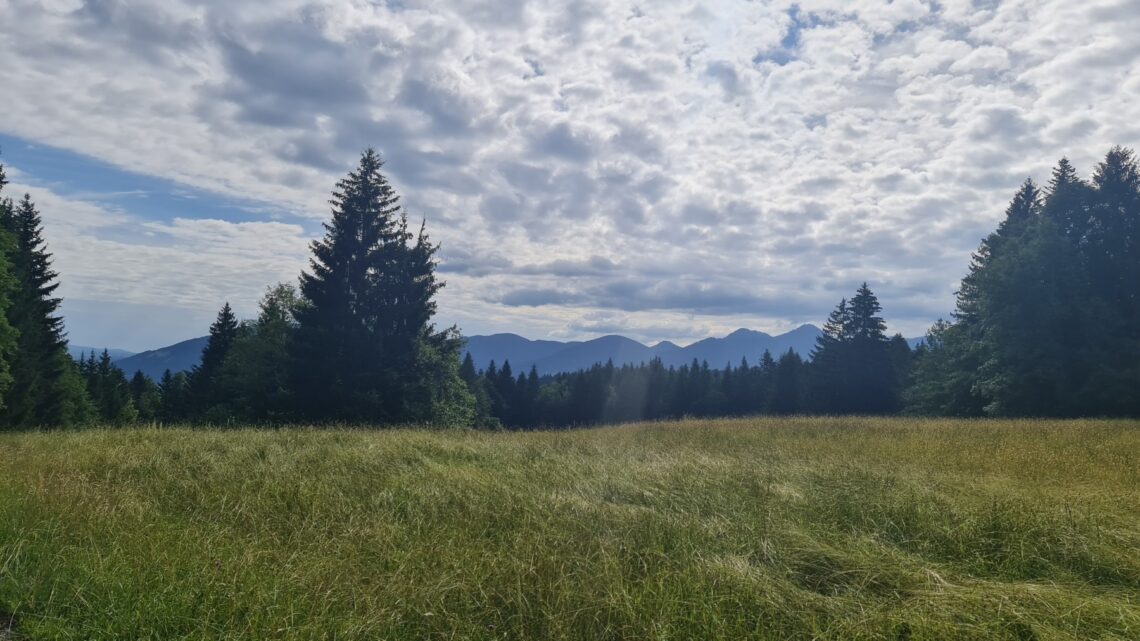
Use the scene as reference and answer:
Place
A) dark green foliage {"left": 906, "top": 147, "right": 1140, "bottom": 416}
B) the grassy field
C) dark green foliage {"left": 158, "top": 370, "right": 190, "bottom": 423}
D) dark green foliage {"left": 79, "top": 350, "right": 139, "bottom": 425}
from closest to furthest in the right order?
the grassy field
dark green foliage {"left": 906, "top": 147, "right": 1140, "bottom": 416}
dark green foliage {"left": 158, "top": 370, "right": 190, "bottom": 423}
dark green foliage {"left": 79, "top": 350, "right": 139, "bottom": 425}

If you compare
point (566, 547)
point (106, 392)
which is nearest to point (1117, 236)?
point (566, 547)

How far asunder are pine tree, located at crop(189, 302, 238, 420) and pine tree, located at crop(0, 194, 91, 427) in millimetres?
9672

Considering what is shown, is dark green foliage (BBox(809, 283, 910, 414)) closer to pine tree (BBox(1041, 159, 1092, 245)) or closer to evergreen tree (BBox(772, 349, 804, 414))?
evergreen tree (BBox(772, 349, 804, 414))

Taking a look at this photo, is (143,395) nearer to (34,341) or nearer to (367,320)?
(34,341)

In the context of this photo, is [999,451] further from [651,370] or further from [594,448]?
[651,370]

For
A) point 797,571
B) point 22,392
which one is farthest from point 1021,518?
point 22,392

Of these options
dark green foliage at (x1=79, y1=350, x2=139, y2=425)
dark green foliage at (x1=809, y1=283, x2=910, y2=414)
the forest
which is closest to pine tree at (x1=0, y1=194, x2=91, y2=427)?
the forest

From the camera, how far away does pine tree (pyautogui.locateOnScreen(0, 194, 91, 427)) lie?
103ft

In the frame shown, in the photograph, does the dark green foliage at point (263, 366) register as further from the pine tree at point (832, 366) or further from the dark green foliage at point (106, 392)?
the pine tree at point (832, 366)

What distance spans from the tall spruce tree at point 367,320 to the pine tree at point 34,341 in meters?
19.3

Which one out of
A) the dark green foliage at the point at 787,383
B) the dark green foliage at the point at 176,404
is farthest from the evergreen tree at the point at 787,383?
the dark green foliage at the point at 176,404

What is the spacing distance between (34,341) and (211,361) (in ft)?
50.8

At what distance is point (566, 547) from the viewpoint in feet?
16.1

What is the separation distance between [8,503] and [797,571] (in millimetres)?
7403
